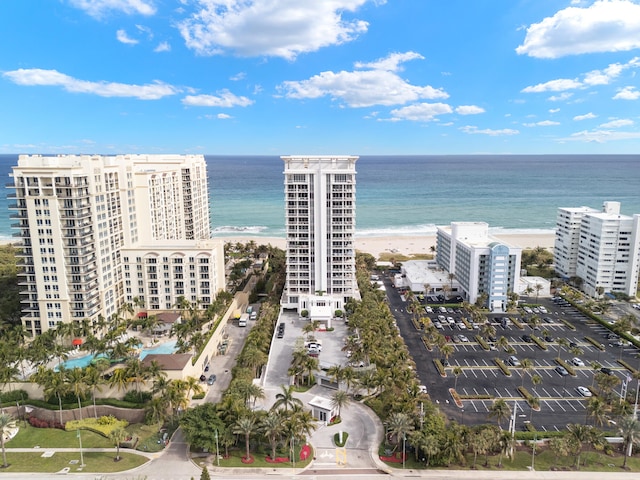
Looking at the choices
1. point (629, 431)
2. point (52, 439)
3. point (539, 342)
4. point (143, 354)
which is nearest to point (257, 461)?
point (52, 439)

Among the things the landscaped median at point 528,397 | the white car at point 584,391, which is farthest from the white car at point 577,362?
the landscaped median at point 528,397

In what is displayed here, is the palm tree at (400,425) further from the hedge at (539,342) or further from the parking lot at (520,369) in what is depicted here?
the hedge at (539,342)

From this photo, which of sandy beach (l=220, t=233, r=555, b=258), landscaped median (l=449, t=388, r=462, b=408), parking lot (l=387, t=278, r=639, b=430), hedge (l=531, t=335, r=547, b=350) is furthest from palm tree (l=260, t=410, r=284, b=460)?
sandy beach (l=220, t=233, r=555, b=258)

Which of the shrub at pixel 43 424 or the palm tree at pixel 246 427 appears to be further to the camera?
the shrub at pixel 43 424

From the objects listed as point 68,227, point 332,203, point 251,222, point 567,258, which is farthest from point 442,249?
point 251,222

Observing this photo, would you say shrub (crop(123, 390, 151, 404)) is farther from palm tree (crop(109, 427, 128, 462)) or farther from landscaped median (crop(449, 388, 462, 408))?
landscaped median (crop(449, 388, 462, 408))

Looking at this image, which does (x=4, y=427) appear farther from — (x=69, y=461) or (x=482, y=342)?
(x=482, y=342)

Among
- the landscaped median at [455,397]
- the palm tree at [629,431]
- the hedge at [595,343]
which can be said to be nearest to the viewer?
the palm tree at [629,431]
